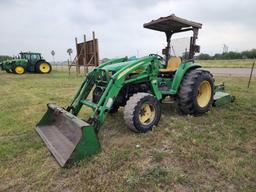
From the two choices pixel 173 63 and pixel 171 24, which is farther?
pixel 173 63

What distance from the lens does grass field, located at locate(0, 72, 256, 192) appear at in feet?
8.02

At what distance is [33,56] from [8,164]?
60.6 ft

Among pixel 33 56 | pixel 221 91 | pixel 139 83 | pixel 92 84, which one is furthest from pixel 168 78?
pixel 33 56

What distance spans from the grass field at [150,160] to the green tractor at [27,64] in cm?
1575

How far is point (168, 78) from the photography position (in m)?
5.04

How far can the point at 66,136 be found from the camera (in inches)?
134

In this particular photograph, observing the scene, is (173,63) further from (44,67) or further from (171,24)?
(44,67)

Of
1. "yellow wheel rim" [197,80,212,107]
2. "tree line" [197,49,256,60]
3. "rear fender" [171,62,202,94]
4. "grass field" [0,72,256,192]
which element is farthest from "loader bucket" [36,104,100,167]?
"tree line" [197,49,256,60]

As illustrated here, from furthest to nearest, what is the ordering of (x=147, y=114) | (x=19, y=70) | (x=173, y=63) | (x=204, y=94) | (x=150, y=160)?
(x=19, y=70) < (x=173, y=63) < (x=204, y=94) < (x=147, y=114) < (x=150, y=160)

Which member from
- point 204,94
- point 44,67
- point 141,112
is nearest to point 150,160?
point 141,112

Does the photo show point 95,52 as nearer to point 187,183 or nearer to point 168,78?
point 168,78

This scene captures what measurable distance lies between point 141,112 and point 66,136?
4.34 ft

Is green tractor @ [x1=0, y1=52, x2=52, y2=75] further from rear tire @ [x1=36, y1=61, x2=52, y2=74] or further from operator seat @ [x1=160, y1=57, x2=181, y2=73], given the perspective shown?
operator seat @ [x1=160, y1=57, x2=181, y2=73]

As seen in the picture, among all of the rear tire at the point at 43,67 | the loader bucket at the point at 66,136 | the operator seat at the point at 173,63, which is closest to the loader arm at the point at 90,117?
the loader bucket at the point at 66,136
